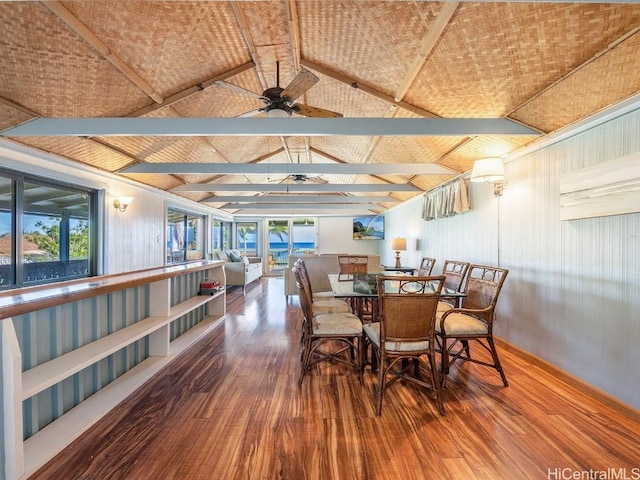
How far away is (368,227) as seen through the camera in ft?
33.9

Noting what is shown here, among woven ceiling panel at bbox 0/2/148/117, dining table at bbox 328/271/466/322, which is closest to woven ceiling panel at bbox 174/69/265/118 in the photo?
woven ceiling panel at bbox 0/2/148/117

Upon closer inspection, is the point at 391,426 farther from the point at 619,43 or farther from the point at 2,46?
the point at 2,46

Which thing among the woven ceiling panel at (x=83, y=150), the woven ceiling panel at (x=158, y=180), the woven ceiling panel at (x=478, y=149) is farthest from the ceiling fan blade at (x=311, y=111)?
the woven ceiling panel at (x=158, y=180)

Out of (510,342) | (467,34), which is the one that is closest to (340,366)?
(510,342)

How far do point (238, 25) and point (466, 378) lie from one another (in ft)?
11.8

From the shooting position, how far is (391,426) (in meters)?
1.92

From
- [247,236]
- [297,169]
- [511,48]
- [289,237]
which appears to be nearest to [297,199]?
[289,237]

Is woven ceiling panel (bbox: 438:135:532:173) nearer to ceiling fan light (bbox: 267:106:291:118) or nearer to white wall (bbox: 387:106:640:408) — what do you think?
white wall (bbox: 387:106:640:408)

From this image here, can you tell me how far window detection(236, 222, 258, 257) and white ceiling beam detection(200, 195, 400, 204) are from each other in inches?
137

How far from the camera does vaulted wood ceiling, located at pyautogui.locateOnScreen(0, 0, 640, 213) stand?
1917 mm

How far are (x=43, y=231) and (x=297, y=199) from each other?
5.19 metres

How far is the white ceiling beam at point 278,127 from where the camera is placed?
9.07 ft

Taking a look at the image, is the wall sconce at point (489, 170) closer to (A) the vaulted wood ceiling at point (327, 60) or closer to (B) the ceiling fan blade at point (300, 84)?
(A) the vaulted wood ceiling at point (327, 60)

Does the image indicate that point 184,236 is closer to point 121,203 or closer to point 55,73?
point 121,203
